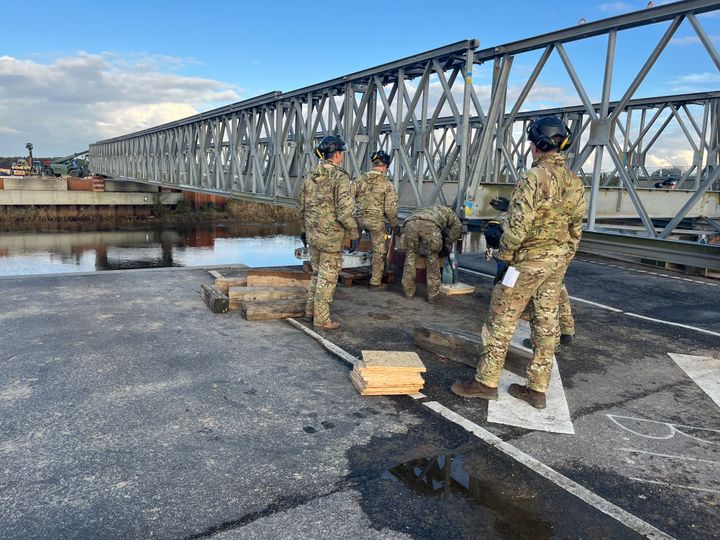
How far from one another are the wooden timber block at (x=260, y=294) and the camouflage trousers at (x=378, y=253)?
1.70 meters

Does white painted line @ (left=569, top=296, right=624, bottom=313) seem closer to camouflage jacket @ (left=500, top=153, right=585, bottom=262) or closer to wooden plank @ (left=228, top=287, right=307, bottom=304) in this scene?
camouflage jacket @ (left=500, top=153, right=585, bottom=262)

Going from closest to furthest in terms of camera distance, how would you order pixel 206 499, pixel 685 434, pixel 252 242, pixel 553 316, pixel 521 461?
pixel 206 499 < pixel 521 461 < pixel 685 434 < pixel 553 316 < pixel 252 242

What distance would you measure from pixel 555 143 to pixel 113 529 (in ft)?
12.3

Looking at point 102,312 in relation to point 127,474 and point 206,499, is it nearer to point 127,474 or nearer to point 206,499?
point 127,474

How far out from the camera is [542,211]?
376cm

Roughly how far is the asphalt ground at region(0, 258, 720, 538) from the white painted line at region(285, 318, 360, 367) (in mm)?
144

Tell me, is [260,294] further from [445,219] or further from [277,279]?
[445,219]

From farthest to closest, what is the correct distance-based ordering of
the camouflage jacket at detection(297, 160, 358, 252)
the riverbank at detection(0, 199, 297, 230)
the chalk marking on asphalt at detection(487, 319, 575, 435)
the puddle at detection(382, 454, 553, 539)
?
the riverbank at detection(0, 199, 297, 230), the camouflage jacket at detection(297, 160, 358, 252), the chalk marking on asphalt at detection(487, 319, 575, 435), the puddle at detection(382, 454, 553, 539)

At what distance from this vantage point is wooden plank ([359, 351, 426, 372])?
13.2ft

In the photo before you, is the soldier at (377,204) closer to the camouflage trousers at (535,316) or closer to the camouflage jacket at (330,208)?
the camouflage jacket at (330,208)

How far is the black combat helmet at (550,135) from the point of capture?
12.4 ft

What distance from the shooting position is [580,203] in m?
3.95

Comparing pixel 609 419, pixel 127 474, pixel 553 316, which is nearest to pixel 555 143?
pixel 553 316

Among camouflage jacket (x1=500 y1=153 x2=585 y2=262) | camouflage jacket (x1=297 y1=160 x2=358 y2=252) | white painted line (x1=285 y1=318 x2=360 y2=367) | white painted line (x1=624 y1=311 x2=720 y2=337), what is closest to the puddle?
white painted line (x1=285 y1=318 x2=360 y2=367)
